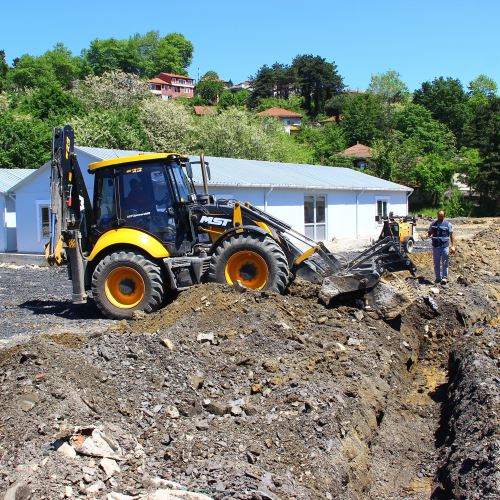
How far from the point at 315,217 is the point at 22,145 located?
52.8 ft

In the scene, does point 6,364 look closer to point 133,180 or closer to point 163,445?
point 163,445

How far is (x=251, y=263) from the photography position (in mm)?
11133

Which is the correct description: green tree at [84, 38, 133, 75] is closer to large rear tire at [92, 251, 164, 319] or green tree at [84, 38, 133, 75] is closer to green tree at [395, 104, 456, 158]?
green tree at [395, 104, 456, 158]

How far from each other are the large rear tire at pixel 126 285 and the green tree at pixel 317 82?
4002 inches

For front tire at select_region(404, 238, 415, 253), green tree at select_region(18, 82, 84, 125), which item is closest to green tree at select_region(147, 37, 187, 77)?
green tree at select_region(18, 82, 84, 125)

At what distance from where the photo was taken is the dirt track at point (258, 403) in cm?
530

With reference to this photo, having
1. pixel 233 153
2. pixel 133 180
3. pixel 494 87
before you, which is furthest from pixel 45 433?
pixel 494 87

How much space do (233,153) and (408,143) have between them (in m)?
27.4

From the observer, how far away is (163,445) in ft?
19.0

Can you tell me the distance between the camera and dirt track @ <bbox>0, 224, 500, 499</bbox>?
17.4 feet

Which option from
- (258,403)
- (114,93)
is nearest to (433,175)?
(114,93)

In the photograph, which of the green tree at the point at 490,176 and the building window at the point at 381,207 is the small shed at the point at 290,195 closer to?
the building window at the point at 381,207

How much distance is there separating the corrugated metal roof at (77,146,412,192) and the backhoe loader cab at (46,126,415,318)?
10478 mm

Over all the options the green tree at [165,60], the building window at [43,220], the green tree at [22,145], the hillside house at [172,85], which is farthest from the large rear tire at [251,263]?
the green tree at [165,60]
